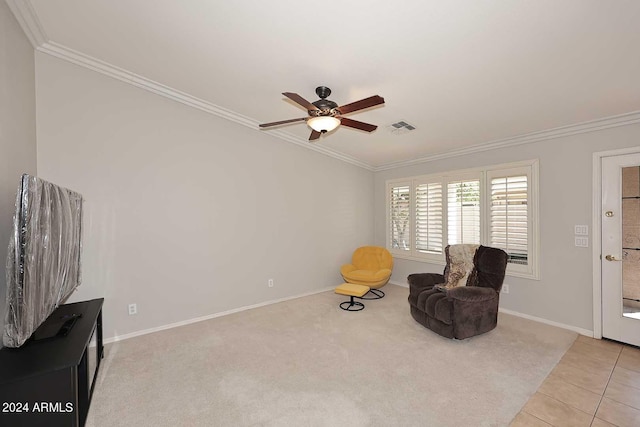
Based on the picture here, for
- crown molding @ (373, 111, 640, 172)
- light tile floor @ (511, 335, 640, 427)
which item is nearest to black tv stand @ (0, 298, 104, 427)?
light tile floor @ (511, 335, 640, 427)

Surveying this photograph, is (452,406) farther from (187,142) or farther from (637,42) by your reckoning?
(187,142)

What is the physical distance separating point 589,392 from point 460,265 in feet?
5.71

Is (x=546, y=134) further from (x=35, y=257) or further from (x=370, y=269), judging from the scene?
(x=35, y=257)

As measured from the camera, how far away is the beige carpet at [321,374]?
6.41 ft

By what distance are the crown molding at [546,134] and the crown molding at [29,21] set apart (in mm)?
5224

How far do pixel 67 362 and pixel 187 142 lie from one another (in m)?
2.69

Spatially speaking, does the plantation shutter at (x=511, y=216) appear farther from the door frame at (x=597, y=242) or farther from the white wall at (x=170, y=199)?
the white wall at (x=170, y=199)

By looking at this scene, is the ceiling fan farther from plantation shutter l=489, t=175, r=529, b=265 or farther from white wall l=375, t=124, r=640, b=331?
white wall l=375, t=124, r=640, b=331

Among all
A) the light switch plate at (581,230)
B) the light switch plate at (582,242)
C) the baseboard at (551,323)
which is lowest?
the baseboard at (551,323)

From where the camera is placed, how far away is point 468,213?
446 centimetres

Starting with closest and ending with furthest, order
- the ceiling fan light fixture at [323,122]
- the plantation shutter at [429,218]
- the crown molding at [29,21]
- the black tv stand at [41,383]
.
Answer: the black tv stand at [41,383]
the crown molding at [29,21]
the ceiling fan light fixture at [323,122]
the plantation shutter at [429,218]

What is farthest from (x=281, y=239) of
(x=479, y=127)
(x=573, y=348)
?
(x=573, y=348)

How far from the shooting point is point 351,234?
18.3ft

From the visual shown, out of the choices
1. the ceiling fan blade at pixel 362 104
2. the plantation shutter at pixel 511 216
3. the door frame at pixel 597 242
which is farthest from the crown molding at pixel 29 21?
the door frame at pixel 597 242
